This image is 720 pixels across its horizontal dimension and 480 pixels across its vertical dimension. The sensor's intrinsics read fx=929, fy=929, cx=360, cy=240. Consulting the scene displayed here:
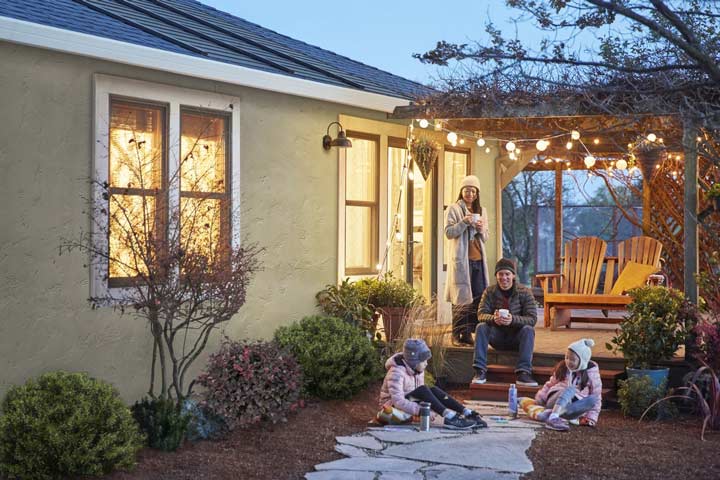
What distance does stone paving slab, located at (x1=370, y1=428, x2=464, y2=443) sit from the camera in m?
6.32

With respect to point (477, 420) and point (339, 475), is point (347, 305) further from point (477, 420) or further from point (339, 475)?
point (339, 475)

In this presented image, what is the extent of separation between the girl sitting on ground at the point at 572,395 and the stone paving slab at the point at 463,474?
1.43 meters

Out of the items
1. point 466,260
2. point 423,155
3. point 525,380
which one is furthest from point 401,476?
point 423,155

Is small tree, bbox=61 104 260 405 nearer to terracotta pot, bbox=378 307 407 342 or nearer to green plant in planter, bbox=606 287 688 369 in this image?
terracotta pot, bbox=378 307 407 342

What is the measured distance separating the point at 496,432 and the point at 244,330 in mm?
2176

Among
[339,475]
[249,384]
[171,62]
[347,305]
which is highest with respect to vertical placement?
[171,62]

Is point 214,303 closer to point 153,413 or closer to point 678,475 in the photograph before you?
point 153,413

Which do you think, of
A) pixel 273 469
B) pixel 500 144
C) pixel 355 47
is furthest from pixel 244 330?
pixel 355 47

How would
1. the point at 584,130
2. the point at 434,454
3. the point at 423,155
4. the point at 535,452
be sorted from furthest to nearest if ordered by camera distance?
the point at 423,155 → the point at 584,130 → the point at 535,452 → the point at 434,454

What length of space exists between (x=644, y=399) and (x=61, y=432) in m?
4.34

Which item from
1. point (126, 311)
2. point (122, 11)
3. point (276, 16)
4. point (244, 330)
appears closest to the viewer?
point (126, 311)

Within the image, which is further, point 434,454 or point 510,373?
point 510,373

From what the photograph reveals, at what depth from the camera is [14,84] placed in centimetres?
587

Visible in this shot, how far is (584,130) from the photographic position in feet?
27.4
